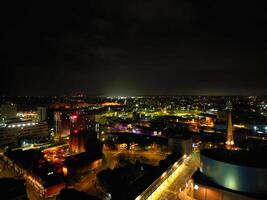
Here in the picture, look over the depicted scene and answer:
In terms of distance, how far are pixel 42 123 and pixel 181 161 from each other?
96.2 feet

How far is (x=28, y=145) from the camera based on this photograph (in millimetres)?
34031

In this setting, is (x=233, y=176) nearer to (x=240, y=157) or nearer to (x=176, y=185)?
(x=240, y=157)

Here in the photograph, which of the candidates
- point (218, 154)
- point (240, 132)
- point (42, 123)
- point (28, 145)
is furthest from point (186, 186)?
point (42, 123)

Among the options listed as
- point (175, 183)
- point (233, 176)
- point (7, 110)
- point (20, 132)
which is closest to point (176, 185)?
point (175, 183)

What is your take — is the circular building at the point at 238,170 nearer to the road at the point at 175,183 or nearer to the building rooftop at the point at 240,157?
the building rooftop at the point at 240,157

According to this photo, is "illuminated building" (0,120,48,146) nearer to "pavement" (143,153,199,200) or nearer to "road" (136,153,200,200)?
"road" (136,153,200,200)

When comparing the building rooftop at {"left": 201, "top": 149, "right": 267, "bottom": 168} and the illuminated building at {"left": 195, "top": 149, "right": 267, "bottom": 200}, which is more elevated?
the building rooftop at {"left": 201, "top": 149, "right": 267, "bottom": 168}

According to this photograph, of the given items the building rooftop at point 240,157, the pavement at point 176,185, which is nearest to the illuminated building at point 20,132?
the pavement at point 176,185

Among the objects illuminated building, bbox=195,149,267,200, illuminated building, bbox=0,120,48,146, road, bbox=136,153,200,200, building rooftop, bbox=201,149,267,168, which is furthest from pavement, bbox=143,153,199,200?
illuminated building, bbox=0,120,48,146

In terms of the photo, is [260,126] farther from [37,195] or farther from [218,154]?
[37,195]

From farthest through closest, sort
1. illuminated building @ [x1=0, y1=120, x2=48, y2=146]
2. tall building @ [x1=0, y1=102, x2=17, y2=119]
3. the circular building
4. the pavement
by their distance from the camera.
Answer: tall building @ [x1=0, y1=102, x2=17, y2=119]
illuminated building @ [x1=0, y1=120, x2=48, y2=146]
the pavement
the circular building

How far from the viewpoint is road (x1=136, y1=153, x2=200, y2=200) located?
672 inches

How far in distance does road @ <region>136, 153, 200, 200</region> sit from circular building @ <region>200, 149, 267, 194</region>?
2.62m

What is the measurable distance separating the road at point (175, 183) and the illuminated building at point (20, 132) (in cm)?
2661
